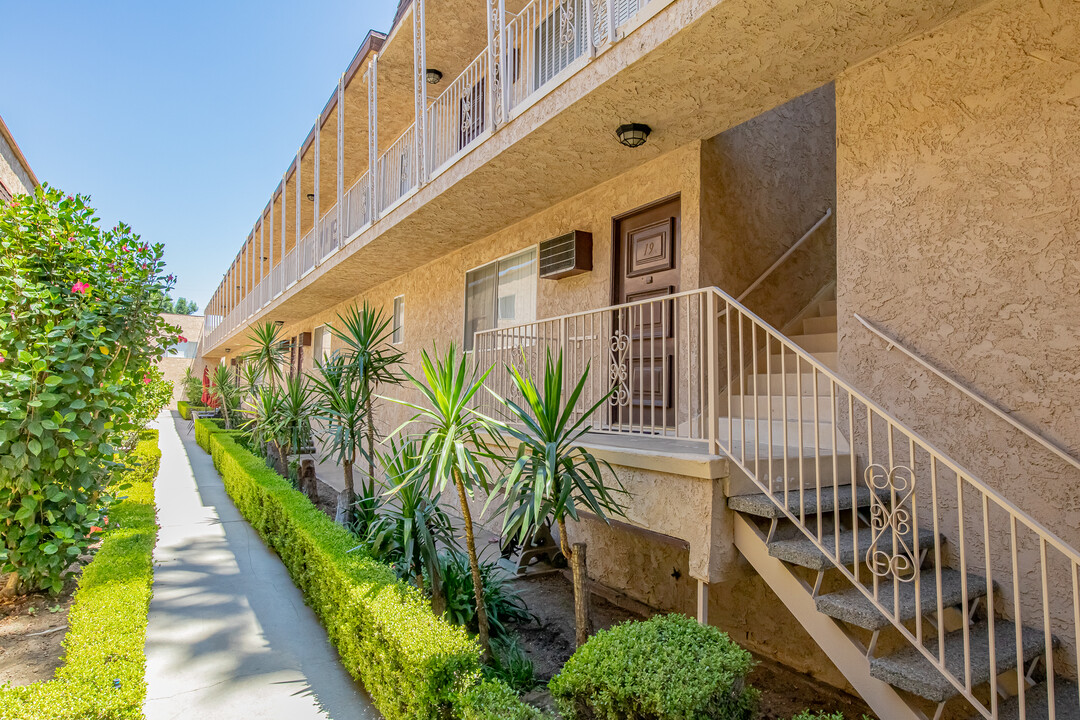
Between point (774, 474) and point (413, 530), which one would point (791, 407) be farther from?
point (413, 530)

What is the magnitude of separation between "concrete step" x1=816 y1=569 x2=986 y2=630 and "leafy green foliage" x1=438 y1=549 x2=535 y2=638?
2.19 metres

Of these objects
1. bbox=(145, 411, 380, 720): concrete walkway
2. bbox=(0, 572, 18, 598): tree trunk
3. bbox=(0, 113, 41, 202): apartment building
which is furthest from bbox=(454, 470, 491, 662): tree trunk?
bbox=(0, 113, 41, 202): apartment building

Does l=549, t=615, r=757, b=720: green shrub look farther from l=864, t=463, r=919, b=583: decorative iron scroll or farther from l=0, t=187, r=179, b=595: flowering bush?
l=0, t=187, r=179, b=595: flowering bush

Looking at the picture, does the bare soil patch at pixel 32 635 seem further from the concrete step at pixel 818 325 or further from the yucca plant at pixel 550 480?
the concrete step at pixel 818 325

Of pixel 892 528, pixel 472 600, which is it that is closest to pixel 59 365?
pixel 472 600

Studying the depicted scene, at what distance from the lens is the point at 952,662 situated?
8.52 feet

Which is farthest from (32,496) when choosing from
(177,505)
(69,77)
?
(69,77)

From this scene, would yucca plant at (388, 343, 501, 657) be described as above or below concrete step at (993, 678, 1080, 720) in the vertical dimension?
above

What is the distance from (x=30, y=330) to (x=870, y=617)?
17.5 ft

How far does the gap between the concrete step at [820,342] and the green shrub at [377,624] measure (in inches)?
145

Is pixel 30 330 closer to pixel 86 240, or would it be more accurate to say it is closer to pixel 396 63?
pixel 86 240

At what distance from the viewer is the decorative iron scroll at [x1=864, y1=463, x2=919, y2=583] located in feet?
8.26

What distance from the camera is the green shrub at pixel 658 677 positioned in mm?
2211

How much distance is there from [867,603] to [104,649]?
3756 millimetres
